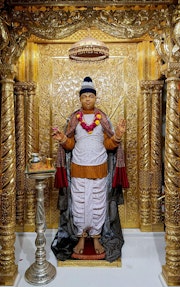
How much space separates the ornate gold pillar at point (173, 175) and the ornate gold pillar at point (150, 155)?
97cm

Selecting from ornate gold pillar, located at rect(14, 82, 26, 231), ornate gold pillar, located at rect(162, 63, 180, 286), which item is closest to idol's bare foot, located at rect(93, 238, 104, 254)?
ornate gold pillar, located at rect(162, 63, 180, 286)

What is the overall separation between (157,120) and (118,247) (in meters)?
1.57

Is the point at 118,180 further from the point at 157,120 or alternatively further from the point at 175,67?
the point at 175,67

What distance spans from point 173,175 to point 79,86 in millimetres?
1732

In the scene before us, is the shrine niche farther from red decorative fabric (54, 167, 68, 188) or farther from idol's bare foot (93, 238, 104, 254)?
idol's bare foot (93, 238, 104, 254)

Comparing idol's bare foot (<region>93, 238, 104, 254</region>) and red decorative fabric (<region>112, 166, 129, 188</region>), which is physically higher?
red decorative fabric (<region>112, 166, 129, 188</region>)

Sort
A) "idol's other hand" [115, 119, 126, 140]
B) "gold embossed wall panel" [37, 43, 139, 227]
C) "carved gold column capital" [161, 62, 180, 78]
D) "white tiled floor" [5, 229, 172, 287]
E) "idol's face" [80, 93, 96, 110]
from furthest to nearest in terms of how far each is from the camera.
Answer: "gold embossed wall panel" [37, 43, 139, 227] → "idol's face" [80, 93, 96, 110] → "idol's other hand" [115, 119, 126, 140] → "white tiled floor" [5, 229, 172, 287] → "carved gold column capital" [161, 62, 180, 78]

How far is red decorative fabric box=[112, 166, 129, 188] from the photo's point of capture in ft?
10.3

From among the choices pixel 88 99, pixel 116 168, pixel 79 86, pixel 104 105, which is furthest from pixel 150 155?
pixel 79 86

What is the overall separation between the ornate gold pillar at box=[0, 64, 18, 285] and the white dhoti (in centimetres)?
78

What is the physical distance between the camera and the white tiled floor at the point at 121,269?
2627 mm

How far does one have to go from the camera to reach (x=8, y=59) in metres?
2.62

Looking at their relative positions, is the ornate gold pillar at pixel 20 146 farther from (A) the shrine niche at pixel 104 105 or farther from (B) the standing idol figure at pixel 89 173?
(B) the standing idol figure at pixel 89 173

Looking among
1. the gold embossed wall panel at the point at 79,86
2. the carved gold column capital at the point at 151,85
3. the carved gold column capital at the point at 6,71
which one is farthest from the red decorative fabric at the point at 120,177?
the carved gold column capital at the point at 6,71
